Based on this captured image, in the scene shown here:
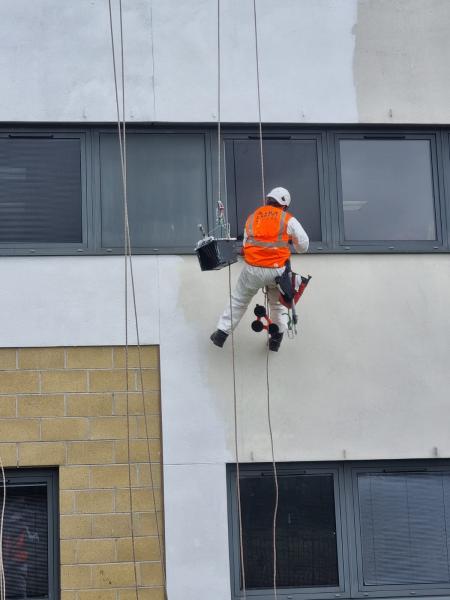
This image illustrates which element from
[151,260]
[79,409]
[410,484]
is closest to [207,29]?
[151,260]

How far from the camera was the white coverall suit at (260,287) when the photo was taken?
10.3 meters

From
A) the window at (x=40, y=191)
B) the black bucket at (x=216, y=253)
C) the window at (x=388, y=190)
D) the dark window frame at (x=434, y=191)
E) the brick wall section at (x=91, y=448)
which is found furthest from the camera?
the window at (x=388, y=190)

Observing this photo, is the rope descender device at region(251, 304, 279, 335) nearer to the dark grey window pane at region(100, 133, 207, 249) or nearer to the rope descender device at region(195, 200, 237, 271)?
the rope descender device at region(195, 200, 237, 271)

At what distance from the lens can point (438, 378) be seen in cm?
1086

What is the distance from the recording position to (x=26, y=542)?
10.4m

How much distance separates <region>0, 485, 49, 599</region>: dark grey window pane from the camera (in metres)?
10.3

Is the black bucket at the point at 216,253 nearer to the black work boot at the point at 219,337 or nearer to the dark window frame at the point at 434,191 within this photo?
the black work boot at the point at 219,337

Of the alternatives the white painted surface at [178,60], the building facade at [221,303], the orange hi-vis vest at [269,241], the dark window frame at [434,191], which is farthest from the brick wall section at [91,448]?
→ the white painted surface at [178,60]

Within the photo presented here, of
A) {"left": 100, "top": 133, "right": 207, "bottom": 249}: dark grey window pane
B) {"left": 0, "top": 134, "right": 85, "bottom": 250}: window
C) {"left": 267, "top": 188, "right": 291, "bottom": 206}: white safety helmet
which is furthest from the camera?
{"left": 100, "top": 133, "right": 207, "bottom": 249}: dark grey window pane

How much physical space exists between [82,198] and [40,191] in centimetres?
37

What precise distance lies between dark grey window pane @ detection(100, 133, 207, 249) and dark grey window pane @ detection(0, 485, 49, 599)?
7.31 ft

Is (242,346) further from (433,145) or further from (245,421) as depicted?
(433,145)

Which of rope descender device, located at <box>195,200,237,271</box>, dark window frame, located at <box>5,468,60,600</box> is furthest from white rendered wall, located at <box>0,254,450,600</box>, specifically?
dark window frame, located at <box>5,468,60,600</box>

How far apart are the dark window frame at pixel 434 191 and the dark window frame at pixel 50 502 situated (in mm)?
3105
